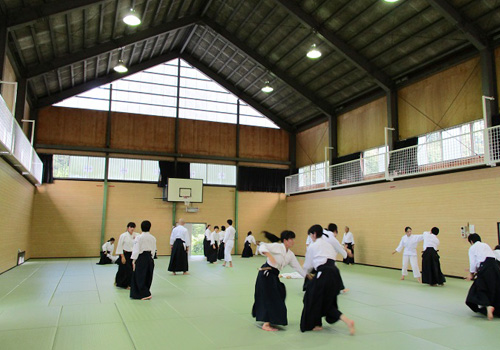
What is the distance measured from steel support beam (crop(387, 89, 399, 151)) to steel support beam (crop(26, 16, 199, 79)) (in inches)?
425

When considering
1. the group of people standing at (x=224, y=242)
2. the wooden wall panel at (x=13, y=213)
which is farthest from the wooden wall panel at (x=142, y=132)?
the group of people standing at (x=224, y=242)

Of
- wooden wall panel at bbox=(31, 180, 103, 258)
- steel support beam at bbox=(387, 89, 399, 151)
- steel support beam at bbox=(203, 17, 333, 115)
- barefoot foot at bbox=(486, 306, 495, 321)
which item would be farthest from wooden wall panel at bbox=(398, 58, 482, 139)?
wooden wall panel at bbox=(31, 180, 103, 258)

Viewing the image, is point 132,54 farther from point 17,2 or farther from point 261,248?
point 261,248

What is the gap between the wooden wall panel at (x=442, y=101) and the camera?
1468cm

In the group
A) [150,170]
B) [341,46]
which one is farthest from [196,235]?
[341,46]

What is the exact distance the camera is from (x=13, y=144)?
11570mm

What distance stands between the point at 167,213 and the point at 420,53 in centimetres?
1557

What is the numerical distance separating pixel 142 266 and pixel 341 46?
1342 centimetres

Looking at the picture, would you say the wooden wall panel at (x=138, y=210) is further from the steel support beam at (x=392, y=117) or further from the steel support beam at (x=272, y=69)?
the steel support beam at (x=392, y=117)

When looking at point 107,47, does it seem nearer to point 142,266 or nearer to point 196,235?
point 196,235

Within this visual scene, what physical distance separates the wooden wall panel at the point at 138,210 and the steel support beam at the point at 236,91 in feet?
25.6

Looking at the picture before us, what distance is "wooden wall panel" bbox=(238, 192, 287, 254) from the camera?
78.7ft

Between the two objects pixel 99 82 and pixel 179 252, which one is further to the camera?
pixel 99 82

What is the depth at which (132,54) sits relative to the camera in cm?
2067
